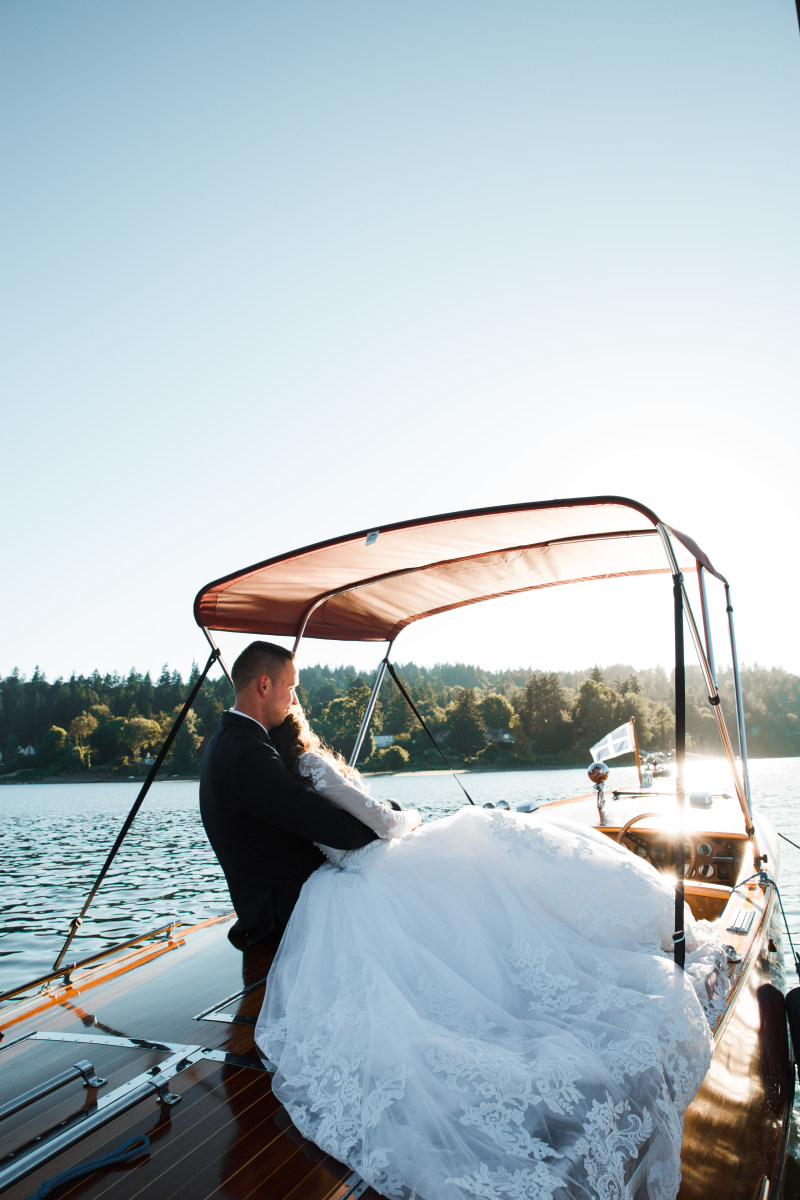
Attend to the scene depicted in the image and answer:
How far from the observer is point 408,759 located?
49.2m

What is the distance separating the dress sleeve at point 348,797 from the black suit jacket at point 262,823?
0.13ft

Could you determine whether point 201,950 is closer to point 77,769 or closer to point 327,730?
point 327,730

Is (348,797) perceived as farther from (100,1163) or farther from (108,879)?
(108,879)

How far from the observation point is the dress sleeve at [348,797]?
261cm

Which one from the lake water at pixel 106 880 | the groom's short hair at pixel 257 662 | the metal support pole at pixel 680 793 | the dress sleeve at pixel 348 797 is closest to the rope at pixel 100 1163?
the dress sleeve at pixel 348 797

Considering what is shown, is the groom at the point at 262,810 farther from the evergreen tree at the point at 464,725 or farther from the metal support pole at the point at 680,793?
the evergreen tree at the point at 464,725

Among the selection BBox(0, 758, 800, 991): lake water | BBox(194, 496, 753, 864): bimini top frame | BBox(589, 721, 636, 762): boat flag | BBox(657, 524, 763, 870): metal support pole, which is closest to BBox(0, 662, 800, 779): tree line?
BBox(0, 758, 800, 991): lake water

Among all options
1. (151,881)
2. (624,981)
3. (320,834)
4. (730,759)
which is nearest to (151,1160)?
(320,834)

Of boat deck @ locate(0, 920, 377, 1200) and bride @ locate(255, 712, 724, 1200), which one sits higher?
bride @ locate(255, 712, 724, 1200)

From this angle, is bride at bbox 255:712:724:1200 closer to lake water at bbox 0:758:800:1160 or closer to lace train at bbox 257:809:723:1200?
lace train at bbox 257:809:723:1200

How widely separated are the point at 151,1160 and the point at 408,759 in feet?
160

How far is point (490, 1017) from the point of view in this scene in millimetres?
1971

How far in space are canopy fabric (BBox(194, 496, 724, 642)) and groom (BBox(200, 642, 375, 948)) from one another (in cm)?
70

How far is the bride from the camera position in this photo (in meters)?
1.55
